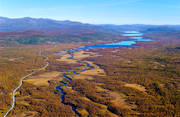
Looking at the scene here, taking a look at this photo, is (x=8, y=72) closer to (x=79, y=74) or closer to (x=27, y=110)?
(x=79, y=74)

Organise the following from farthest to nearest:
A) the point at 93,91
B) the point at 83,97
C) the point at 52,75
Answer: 1. the point at 52,75
2. the point at 93,91
3. the point at 83,97

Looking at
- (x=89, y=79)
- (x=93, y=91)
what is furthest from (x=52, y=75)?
(x=93, y=91)

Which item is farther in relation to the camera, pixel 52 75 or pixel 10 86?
pixel 52 75

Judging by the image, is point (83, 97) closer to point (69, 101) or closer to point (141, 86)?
point (69, 101)

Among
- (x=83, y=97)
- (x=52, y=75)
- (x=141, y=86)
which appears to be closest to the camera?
(x=83, y=97)

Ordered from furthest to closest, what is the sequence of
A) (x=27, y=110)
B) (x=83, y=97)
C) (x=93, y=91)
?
(x=93, y=91) < (x=83, y=97) < (x=27, y=110)

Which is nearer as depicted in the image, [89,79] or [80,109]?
[80,109]

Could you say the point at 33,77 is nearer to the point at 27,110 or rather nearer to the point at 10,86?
the point at 10,86

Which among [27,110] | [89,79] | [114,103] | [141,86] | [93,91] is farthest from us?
[89,79]

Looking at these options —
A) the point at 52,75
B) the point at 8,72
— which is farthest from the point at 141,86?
the point at 8,72
